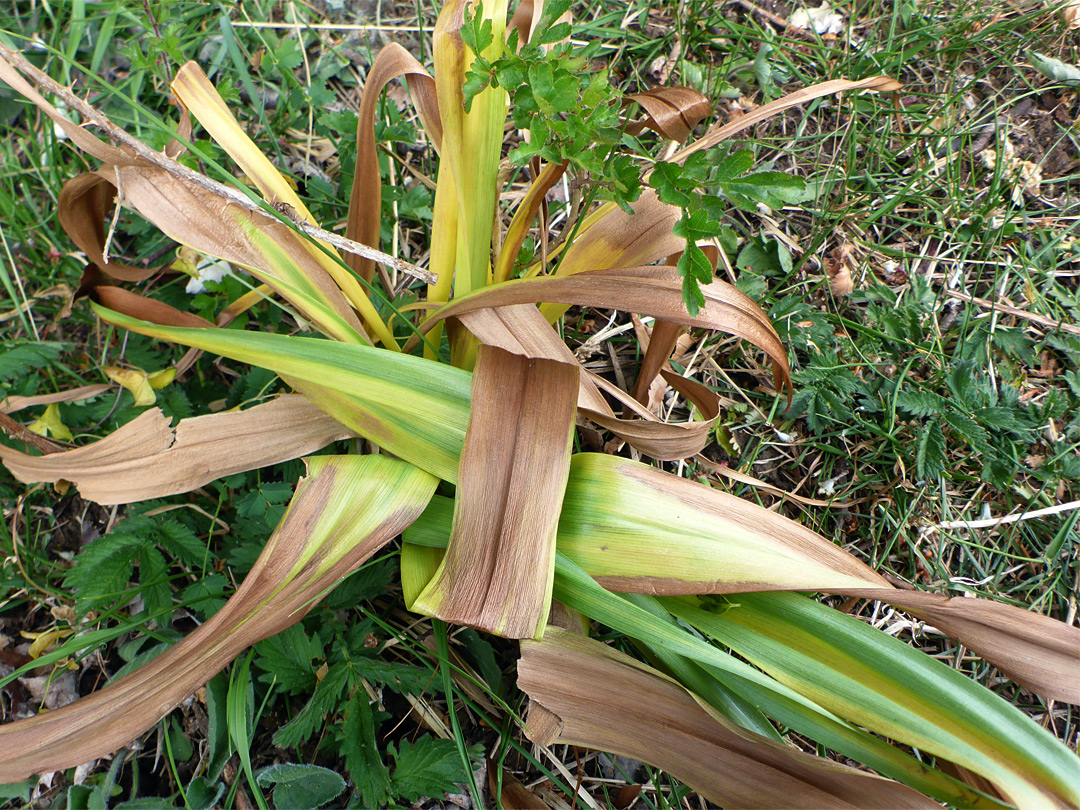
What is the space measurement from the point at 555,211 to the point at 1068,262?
4.33ft

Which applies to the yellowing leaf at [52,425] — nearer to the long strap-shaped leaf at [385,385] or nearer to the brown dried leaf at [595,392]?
the long strap-shaped leaf at [385,385]

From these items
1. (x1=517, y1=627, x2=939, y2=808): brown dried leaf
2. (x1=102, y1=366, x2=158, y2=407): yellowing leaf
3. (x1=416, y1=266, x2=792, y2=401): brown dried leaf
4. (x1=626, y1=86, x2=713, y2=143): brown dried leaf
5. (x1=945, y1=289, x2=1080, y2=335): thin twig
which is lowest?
(x1=517, y1=627, x2=939, y2=808): brown dried leaf

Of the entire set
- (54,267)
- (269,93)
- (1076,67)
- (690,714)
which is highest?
(1076,67)

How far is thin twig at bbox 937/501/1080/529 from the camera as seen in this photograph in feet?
4.73

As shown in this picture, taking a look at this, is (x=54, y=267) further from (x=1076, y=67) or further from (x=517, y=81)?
(x=1076, y=67)

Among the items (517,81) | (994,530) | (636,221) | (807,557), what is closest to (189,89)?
(517,81)

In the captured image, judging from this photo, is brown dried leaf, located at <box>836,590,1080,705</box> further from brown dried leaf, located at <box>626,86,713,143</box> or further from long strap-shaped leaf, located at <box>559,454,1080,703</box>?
brown dried leaf, located at <box>626,86,713,143</box>

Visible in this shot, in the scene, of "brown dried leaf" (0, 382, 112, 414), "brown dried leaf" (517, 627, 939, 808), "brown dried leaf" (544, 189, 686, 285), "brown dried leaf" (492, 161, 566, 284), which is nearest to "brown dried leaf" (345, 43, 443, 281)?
"brown dried leaf" (492, 161, 566, 284)

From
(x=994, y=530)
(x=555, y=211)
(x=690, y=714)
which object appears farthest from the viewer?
(x=555, y=211)

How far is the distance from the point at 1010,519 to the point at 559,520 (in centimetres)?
112

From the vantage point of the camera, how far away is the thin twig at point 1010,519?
144 cm

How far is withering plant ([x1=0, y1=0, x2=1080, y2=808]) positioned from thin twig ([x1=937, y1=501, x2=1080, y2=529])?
53 centimetres

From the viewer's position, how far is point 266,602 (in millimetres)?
918

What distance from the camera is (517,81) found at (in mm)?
859
